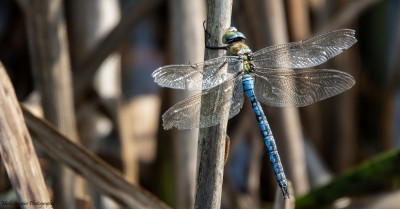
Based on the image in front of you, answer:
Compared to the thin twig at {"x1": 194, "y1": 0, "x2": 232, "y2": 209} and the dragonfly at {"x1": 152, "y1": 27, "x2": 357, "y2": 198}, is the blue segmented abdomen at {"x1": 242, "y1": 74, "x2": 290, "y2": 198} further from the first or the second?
the thin twig at {"x1": 194, "y1": 0, "x2": 232, "y2": 209}

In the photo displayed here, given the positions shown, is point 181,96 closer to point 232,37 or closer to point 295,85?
point 295,85

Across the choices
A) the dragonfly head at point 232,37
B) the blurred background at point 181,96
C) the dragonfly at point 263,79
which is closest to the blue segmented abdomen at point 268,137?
the dragonfly at point 263,79

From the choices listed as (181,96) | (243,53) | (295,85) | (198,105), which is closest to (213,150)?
(198,105)

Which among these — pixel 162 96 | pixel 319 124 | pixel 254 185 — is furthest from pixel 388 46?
pixel 162 96

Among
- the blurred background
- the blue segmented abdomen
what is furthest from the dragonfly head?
the blurred background

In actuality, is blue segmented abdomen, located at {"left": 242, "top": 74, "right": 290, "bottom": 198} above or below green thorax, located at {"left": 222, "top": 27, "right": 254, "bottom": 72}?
below

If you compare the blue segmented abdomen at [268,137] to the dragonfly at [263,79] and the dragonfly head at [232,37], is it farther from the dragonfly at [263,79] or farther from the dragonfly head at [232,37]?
the dragonfly head at [232,37]
